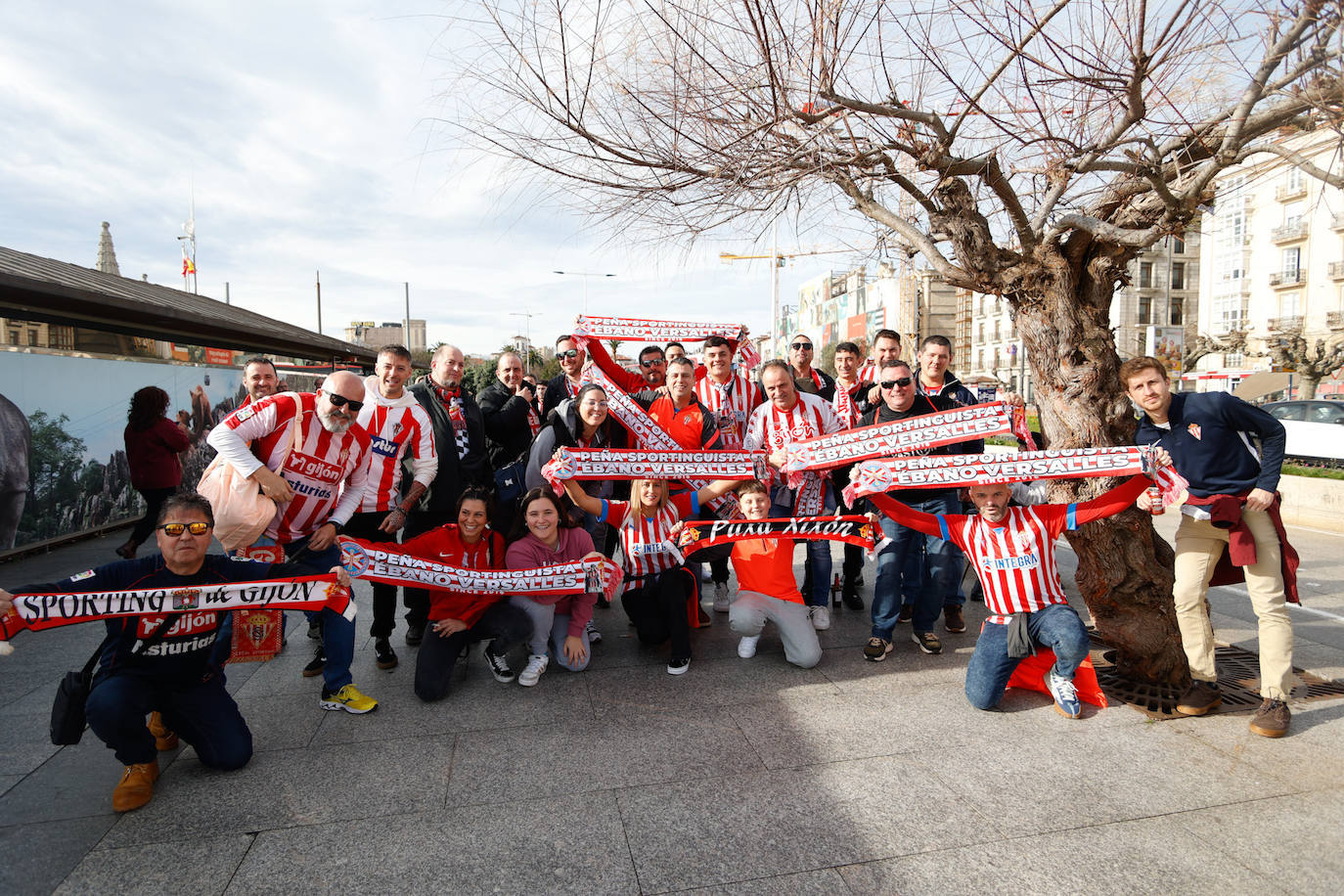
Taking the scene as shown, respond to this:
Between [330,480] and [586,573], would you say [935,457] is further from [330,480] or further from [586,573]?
[330,480]

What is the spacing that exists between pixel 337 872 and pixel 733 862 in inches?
56.8

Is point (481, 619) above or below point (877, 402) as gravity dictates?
below

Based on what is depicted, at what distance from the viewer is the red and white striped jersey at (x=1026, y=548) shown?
3.90 meters

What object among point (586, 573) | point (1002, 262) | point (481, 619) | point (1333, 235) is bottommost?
point (481, 619)

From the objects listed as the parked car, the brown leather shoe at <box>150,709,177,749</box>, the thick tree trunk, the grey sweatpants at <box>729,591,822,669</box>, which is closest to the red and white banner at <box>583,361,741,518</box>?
the grey sweatpants at <box>729,591,822,669</box>

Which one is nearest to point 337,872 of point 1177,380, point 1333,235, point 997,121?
point 997,121

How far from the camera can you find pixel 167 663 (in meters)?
→ 3.33

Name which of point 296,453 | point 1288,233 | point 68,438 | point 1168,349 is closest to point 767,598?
point 296,453

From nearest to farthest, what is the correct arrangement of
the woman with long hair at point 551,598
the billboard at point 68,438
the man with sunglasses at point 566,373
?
the woman with long hair at point 551,598
the man with sunglasses at point 566,373
the billboard at point 68,438

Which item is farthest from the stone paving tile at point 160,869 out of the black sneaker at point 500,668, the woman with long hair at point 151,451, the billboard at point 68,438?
the billboard at point 68,438

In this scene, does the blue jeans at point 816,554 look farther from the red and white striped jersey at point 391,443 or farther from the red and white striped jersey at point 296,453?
the red and white striped jersey at point 296,453

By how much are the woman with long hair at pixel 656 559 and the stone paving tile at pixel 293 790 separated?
156cm

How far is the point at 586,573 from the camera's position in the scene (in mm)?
4457

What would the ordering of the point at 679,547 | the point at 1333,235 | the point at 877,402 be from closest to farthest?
the point at 679,547, the point at 877,402, the point at 1333,235
